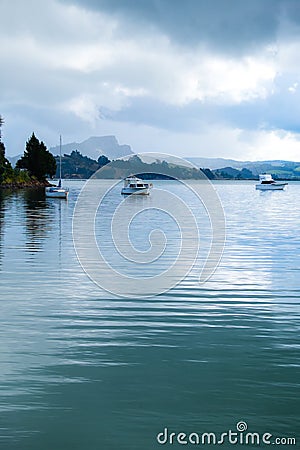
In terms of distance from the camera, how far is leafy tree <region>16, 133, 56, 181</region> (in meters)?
144

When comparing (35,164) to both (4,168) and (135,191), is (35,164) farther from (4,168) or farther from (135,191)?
(135,191)

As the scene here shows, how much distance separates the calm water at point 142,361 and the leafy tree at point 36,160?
12542 centimetres

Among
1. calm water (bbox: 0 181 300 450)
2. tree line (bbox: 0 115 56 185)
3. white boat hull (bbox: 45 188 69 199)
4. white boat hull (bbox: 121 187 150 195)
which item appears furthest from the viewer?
tree line (bbox: 0 115 56 185)

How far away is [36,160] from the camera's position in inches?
5694

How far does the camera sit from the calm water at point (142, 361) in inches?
352

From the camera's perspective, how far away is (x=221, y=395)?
10078mm

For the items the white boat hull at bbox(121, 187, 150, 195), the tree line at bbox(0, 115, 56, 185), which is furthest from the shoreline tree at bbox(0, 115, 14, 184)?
the white boat hull at bbox(121, 187, 150, 195)

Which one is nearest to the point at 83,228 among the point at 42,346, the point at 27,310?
the point at 27,310

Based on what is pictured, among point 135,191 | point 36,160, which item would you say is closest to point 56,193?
point 135,191

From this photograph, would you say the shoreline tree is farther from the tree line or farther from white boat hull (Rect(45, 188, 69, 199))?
white boat hull (Rect(45, 188, 69, 199))

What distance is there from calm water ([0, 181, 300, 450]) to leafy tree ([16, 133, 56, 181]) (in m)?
125

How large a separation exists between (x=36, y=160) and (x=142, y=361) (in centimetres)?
13665

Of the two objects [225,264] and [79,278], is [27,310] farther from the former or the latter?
[225,264]

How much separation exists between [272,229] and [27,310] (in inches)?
1275
